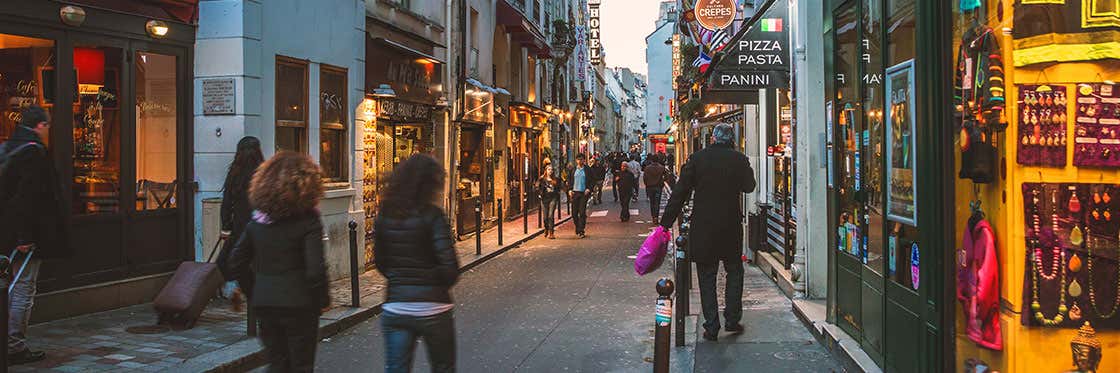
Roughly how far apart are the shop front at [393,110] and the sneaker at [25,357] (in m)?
5.62

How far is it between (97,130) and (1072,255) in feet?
29.5

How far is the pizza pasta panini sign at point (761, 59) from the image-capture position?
10938 mm

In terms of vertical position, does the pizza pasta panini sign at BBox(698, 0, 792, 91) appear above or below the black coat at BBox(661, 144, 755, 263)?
above

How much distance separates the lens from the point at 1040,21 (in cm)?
412

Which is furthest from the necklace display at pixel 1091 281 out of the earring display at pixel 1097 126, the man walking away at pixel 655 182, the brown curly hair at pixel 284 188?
the man walking away at pixel 655 182

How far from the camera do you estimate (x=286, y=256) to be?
15.8ft

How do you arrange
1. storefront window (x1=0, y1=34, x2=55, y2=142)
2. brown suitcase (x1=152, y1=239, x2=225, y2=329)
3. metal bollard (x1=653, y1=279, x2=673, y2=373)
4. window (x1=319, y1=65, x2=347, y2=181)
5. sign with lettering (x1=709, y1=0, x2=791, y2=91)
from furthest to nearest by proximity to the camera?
window (x1=319, y1=65, x2=347, y2=181) < sign with lettering (x1=709, y1=0, x2=791, y2=91) < storefront window (x1=0, y1=34, x2=55, y2=142) < brown suitcase (x1=152, y1=239, x2=225, y2=329) < metal bollard (x1=653, y1=279, x2=673, y2=373)

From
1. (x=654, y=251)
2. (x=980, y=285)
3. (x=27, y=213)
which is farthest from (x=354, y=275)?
(x=980, y=285)

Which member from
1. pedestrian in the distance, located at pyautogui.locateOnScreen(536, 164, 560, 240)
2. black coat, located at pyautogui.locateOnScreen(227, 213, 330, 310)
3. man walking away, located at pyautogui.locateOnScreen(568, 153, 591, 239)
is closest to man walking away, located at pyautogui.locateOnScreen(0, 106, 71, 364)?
black coat, located at pyautogui.locateOnScreen(227, 213, 330, 310)

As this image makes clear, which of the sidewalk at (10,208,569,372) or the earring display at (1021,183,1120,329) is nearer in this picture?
the earring display at (1021,183,1120,329)

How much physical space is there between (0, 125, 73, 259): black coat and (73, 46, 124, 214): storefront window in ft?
7.93

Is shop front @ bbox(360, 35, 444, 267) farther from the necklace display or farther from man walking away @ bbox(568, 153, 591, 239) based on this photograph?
the necklace display

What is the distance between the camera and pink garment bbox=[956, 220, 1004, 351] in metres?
4.36

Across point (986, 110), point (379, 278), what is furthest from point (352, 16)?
point (986, 110)
